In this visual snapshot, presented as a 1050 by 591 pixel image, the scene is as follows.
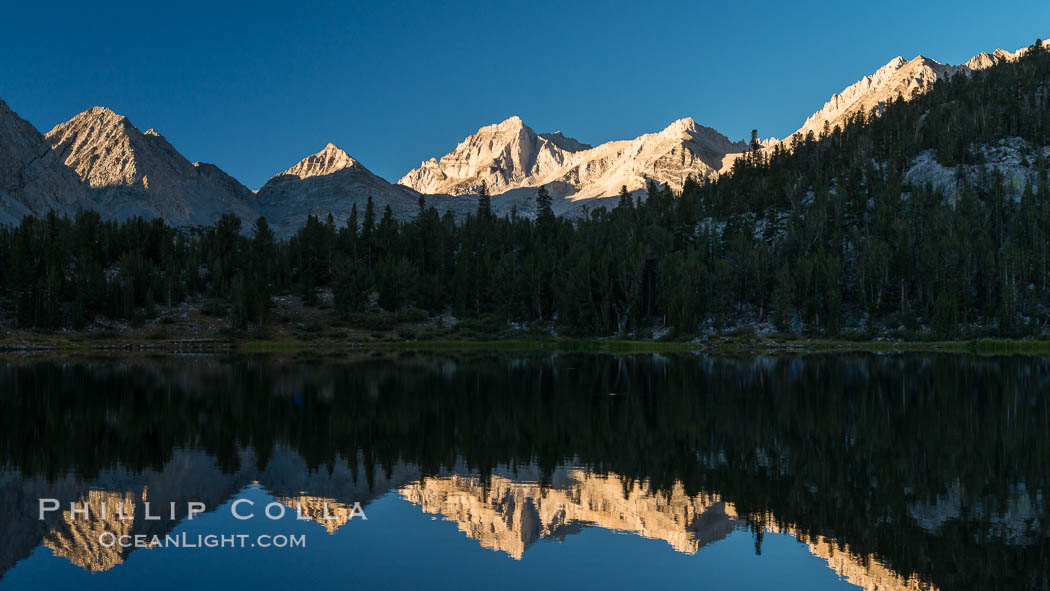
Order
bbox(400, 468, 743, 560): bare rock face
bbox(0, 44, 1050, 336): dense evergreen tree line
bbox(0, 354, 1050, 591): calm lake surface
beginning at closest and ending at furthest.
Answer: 1. bbox(0, 354, 1050, 591): calm lake surface
2. bbox(400, 468, 743, 560): bare rock face
3. bbox(0, 44, 1050, 336): dense evergreen tree line

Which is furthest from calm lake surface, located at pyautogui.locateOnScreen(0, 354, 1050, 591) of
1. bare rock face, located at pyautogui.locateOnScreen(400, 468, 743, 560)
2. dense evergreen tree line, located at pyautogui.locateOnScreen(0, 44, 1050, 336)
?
dense evergreen tree line, located at pyautogui.locateOnScreen(0, 44, 1050, 336)

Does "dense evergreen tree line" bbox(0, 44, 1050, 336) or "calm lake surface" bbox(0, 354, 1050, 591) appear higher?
A: "dense evergreen tree line" bbox(0, 44, 1050, 336)

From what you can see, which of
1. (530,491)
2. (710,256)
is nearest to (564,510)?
(530,491)

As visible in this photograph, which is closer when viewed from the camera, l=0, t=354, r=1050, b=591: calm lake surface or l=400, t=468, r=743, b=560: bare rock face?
l=0, t=354, r=1050, b=591: calm lake surface

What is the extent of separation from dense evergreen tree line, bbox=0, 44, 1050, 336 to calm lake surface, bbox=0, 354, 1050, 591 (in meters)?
88.2

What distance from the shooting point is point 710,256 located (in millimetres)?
156375

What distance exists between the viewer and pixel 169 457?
2734 cm

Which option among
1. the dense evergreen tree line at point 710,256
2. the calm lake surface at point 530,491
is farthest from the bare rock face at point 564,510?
the dense evergreen tree line at point 710,256

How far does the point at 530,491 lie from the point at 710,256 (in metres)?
141

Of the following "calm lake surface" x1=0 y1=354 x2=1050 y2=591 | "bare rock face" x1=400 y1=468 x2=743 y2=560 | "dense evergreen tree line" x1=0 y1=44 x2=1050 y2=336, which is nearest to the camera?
"calm lake surface" x1=0 y1=354 x2=1050 y2=591

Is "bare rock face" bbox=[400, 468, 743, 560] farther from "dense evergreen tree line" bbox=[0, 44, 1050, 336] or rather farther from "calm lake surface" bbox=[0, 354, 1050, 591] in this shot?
"dense evergreen tree line" bbox=[0, 44, 1050, 336]

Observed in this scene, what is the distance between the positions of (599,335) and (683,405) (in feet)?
302

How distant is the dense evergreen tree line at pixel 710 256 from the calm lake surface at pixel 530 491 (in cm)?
8820

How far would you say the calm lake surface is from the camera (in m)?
16.0
